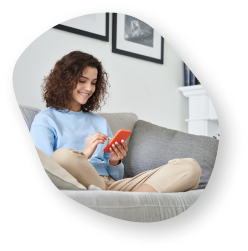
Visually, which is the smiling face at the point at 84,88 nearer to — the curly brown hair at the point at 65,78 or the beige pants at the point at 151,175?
the curly brown hair at the point at 65,78

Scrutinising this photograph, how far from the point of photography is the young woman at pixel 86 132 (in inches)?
24.2

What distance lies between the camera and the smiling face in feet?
2.43

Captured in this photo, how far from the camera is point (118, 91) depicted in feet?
3.44

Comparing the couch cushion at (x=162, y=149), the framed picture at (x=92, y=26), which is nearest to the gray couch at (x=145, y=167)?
the couch cushion at (x=162, y=149)

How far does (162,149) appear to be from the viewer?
86 cm

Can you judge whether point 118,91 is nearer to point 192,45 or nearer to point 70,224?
point 192,45

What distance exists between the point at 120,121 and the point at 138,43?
10.4 inches

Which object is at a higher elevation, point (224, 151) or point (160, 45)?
point (160, 45)

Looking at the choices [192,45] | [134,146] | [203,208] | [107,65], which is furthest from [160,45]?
[203,208]

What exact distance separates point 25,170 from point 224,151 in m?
0.33

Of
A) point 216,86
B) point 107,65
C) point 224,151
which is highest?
point 107,65

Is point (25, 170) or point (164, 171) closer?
point (25, 170)

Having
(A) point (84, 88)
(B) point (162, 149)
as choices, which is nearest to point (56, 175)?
(A) point (84, 88)

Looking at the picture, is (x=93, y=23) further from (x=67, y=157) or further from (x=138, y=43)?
(x=67, y=157)
